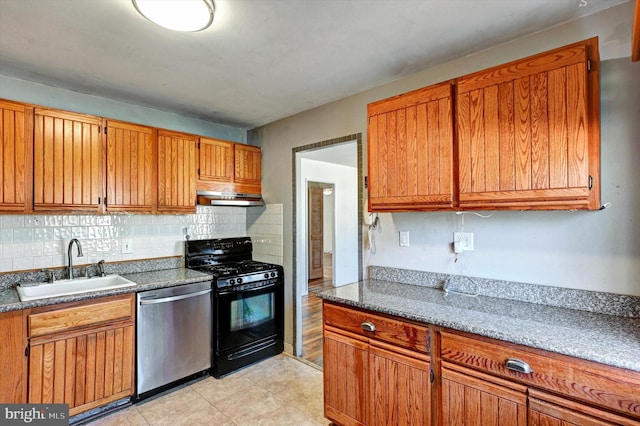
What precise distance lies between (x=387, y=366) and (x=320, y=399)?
39.6 inches

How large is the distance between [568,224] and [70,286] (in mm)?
3464

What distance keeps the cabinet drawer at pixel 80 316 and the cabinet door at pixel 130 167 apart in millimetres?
791

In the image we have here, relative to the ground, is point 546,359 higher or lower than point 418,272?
lower

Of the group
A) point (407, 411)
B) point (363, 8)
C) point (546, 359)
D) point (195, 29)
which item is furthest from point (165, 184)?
point (546, 359)

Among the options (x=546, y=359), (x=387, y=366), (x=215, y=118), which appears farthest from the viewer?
(x=215, y=118)

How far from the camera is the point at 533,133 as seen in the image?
1666mm

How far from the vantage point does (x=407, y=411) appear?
1790mm

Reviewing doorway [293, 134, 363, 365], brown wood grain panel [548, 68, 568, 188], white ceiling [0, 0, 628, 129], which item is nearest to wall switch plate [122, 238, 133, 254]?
white ceiling [0, 0, 628, 129]

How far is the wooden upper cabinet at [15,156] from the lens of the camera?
2.19 metres

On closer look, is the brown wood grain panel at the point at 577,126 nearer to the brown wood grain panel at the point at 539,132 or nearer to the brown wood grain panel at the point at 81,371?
the brown wood grain panel at the point at 539,132

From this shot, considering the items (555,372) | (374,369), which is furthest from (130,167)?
(555,372)

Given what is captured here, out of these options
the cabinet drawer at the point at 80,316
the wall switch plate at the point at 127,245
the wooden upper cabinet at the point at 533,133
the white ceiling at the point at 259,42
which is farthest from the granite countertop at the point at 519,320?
the wall switch plate at the point at 127,245

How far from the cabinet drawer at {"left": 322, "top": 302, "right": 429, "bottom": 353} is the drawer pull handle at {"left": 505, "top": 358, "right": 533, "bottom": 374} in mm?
390

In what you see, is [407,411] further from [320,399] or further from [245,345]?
[245,345]
